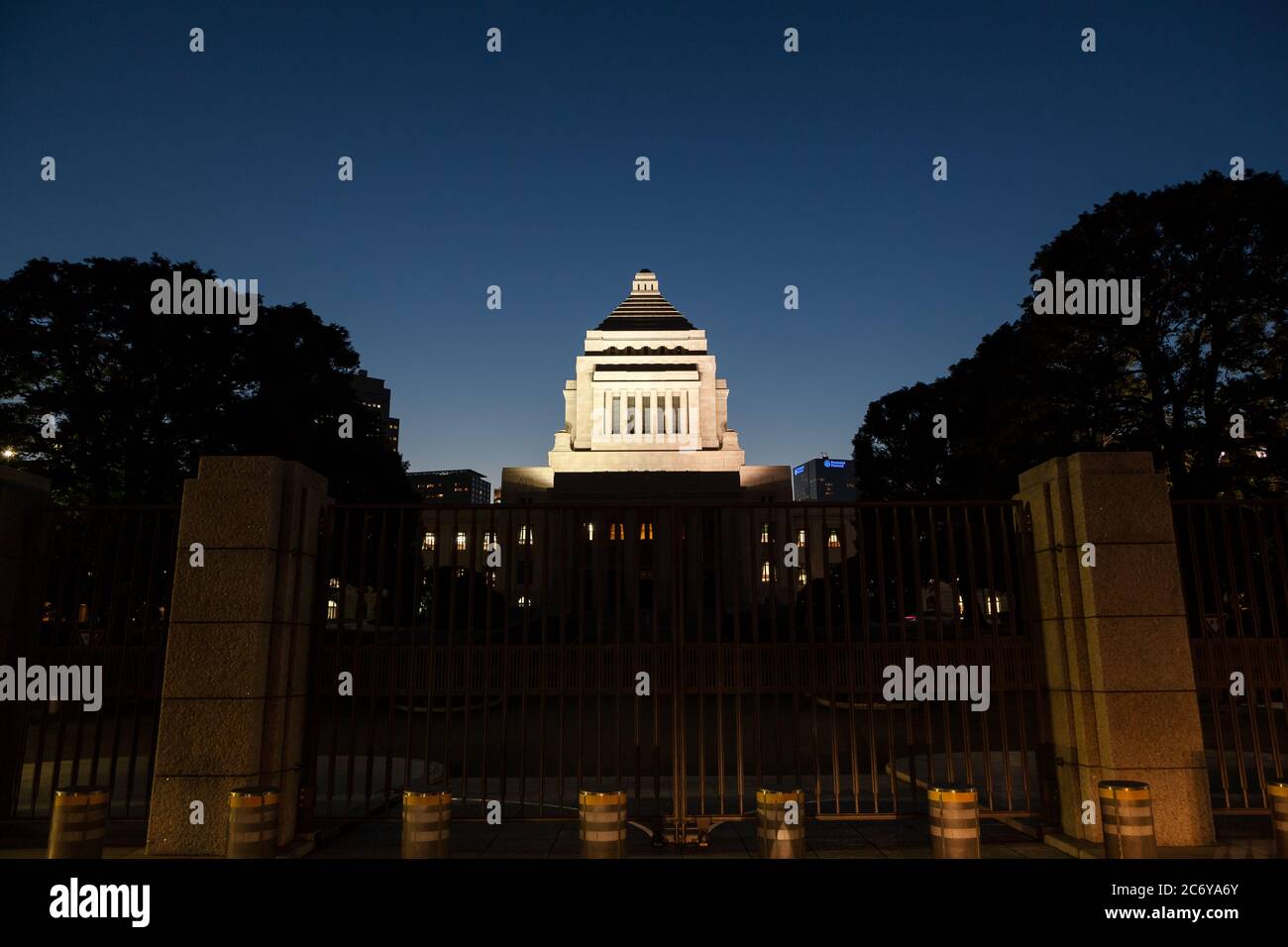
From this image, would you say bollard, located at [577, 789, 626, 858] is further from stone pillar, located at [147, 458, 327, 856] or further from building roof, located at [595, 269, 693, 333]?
building roof, located at [595, 269, 693, 333]

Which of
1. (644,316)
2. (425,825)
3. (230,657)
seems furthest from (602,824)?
(644,316)

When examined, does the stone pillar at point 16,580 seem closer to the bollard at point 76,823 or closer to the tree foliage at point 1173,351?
the bollard at point 76,823

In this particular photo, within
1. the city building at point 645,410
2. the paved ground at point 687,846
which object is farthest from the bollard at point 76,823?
the city building at point 645,410

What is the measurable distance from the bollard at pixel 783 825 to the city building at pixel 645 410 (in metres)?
57.3

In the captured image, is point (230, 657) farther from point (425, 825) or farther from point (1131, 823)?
point (1131, 823)

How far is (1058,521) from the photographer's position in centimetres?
871

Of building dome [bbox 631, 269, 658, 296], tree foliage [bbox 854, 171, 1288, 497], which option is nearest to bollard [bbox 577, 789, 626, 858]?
tree foliage [bbox 854, 171, 1288, 497]

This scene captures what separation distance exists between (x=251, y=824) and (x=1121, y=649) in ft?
27.4

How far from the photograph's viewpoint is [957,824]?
22.5 feet

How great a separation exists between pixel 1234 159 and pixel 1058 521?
1482 cm

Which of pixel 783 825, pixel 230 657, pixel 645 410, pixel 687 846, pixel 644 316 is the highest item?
pixel 644 316

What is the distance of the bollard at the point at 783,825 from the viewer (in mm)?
6906

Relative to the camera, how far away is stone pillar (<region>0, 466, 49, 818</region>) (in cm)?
886
